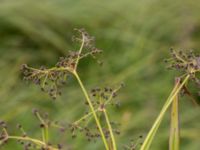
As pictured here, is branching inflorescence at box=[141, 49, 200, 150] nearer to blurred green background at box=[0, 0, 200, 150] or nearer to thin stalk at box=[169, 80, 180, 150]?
Result: thin stalk at box=[169, 80, 180, 150]

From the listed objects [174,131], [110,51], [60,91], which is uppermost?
Result: [110,51]

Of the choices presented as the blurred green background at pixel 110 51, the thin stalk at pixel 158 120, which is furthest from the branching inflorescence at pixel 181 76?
the blurred green background at pixel 110 51

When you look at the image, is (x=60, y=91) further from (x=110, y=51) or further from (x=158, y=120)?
(x=110, y=51)

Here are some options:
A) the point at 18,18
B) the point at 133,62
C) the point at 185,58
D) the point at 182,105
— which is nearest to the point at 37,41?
the point at 18,18

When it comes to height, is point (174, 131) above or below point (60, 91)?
below

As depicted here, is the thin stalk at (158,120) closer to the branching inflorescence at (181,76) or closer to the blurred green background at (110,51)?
the branching inflorescence at (181,76)

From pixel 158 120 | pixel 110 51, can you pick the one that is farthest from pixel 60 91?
pixel 110 51

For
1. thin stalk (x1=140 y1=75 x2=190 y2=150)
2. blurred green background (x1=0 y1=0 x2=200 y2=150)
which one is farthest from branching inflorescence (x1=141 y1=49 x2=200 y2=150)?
blurred green background (x1=0 y1=0 x2=200 y2=150)

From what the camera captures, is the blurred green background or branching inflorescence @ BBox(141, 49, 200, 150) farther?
the blurred green background
